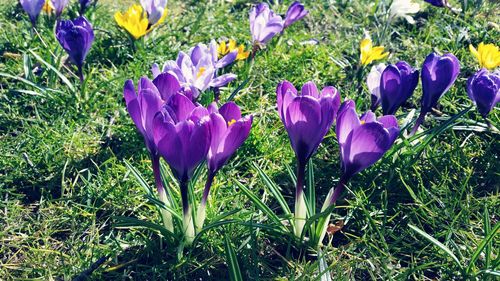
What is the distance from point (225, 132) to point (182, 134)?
0.12m

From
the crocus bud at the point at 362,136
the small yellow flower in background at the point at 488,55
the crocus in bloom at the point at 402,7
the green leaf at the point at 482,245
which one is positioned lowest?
the green leaf at the point at 482,245

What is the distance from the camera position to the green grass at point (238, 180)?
62.2 inches

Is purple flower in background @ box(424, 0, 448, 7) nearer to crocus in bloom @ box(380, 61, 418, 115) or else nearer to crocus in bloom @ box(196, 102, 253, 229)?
crocus in bloom @ box(380, 61, 418, 115)

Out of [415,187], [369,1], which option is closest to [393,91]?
[415,187]

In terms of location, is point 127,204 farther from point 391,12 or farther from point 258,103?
point 391,12

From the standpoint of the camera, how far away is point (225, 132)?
1322mm

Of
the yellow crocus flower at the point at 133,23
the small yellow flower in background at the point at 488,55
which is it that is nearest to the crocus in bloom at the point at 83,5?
the yellow crocus flower at the point at 133,23

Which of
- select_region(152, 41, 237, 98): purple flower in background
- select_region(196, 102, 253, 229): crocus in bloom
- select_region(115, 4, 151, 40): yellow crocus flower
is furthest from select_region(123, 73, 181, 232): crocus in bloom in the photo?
select_region(115, 4, 151, 40): yellow crocus flower

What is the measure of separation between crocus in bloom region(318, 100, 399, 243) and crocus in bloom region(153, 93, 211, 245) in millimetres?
363

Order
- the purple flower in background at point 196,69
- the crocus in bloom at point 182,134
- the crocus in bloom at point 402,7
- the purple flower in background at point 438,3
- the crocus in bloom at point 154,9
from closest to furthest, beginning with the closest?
the crocus in bloom at point 182,134
the purple flower in background at point 196,69
the crocus in bloom at point 154,9
the crocus in bloom at point 402,7
the purple flower in background at point 438,3

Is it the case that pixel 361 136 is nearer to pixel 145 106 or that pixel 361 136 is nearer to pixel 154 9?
pixel 145 106

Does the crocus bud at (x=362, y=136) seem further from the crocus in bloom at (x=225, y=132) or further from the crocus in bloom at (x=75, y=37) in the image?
the crocus in bloom at (x=75, y=37)

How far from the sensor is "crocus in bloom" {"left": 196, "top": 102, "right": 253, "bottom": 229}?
130cm

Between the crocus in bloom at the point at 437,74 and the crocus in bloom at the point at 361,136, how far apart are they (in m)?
0.49
